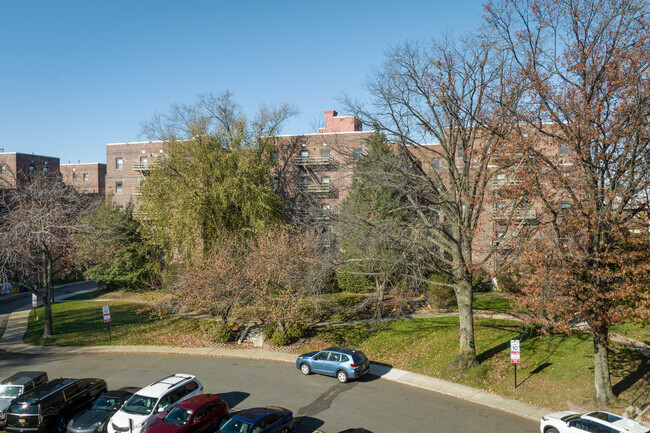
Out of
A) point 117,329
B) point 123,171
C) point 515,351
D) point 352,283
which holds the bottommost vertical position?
point 117,329

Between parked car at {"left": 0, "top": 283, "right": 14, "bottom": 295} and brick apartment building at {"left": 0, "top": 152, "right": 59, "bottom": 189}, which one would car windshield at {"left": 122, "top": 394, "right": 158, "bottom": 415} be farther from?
brick apartment building at {"left": 0, "top": 152, "right": 59, "bottom": 189}

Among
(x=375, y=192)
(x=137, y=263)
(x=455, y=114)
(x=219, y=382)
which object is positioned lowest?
(x=219, y=382)

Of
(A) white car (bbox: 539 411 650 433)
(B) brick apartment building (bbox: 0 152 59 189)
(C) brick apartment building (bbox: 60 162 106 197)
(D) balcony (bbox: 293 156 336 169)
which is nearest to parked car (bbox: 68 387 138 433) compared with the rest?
(A) white car (bbox: 539 411 650 433)

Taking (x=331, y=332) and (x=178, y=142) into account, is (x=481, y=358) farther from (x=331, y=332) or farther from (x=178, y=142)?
(x=178, y=142)

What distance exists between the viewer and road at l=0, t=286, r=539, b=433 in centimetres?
1661

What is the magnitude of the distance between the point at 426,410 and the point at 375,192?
16.0 meters

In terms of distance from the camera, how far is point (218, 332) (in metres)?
28.4

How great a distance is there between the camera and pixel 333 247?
2902 cm

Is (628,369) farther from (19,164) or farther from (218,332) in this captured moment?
(19,164)

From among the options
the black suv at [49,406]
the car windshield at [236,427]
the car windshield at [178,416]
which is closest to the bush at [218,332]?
the black suv at [49,406]

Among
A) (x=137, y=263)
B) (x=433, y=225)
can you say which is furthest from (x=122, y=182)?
(x=433, y=225)

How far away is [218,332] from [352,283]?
1357 cm

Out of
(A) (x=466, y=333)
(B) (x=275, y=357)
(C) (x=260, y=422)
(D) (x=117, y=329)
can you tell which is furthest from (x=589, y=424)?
(D) (x=117, y=329)

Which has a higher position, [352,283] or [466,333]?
[352,283]
